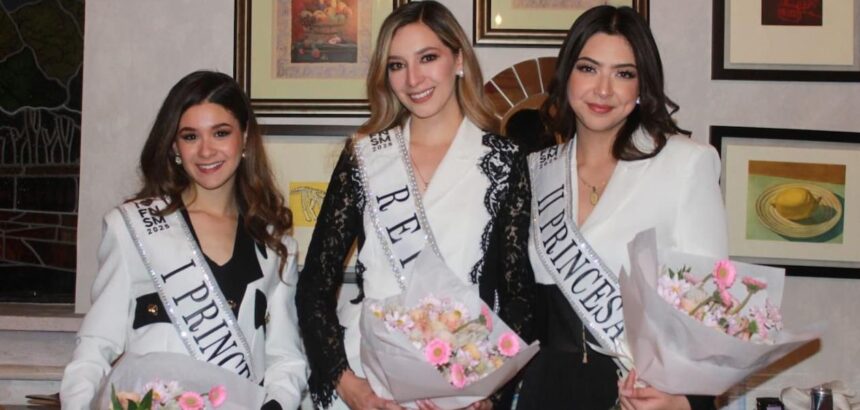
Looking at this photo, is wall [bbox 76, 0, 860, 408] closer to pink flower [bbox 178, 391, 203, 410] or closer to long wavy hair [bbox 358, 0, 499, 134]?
long wavy hair [bbox 358, 0, 499, 134]

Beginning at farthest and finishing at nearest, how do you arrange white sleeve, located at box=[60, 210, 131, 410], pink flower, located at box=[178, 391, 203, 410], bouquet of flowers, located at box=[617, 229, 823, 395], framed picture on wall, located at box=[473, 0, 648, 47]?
1. framed picture on wall, located at box=[473, 0, 648, 47]
2. white sleeve, located at box=[60, 210, 131, 410]
3. pink flower, located at box=[178, 391, 203, 410]
4. bouquet of flowers, located at box=[617, 229, 823, 395]

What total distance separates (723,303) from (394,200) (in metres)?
0.71

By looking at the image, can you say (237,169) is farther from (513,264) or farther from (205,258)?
(513,264)

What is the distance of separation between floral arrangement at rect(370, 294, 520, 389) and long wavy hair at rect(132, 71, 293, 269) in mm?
518

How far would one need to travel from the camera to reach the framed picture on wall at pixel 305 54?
2.76 metres

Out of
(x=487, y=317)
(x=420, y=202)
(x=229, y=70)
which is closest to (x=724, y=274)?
(x=487, y=317)

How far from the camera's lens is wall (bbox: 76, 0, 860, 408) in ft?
9.07

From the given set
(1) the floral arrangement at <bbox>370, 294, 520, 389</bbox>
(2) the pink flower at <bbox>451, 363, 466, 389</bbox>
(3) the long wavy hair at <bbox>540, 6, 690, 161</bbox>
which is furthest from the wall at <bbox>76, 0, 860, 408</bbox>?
(2) the pink flower at <bbox>451, 363, 466, 389</bbox>

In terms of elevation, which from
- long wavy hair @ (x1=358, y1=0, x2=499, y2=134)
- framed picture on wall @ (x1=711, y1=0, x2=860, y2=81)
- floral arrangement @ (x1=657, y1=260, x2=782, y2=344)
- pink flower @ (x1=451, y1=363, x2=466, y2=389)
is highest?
framed picture on wall @ (x1=711, y1=0, x2=860, y2=81)

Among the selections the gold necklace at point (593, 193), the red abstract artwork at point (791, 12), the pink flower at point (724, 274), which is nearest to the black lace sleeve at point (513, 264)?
the gold necklace at point (593, 193)

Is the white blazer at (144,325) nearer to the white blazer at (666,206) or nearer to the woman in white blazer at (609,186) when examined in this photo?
the woman in white blazer at (609,186)

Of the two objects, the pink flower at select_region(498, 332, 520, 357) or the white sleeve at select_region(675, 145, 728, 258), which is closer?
the pink flower at select_region(498, 332, 520, 357)

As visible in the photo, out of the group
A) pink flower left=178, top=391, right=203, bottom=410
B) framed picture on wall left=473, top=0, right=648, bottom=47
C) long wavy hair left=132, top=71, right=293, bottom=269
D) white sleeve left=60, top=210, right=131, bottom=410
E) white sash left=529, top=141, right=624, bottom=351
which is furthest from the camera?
framed picture on wall left=473, top=0, right=648, bottom=47

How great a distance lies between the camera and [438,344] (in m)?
1.52
